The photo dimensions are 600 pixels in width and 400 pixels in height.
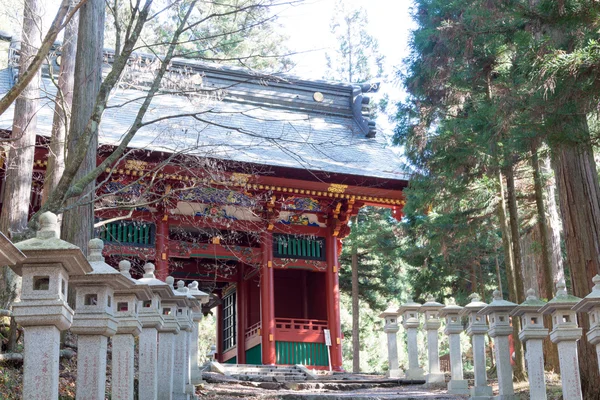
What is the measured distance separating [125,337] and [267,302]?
926 centimetres

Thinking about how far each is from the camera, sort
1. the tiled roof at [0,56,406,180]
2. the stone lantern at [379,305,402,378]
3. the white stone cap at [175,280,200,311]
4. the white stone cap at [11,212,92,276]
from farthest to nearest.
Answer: the tiled roof at [0,56,406,180] → the stone lantern at [379,305,402,378] → the white stone cap at [175,280,200,311] → the white stone cap at [11,212,92,276]

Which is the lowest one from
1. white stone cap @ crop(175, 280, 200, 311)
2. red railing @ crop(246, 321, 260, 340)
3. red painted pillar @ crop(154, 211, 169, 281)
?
white stone cap @ crop(175, 280, 200, 311)

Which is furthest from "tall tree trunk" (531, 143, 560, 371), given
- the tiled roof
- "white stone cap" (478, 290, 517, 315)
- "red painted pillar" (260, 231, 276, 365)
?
"red painted pillar" (260, 231, 276, 365)

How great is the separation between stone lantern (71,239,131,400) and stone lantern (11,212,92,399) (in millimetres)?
608

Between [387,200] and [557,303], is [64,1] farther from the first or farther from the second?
[387,200]

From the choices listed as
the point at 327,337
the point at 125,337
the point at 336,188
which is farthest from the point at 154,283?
the point at 327,337

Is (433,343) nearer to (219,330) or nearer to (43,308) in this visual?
(43,308)

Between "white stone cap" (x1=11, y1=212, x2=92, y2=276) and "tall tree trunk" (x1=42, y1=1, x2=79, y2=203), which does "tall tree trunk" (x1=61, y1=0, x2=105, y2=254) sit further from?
"white stone cap" (x1=11, y1=212, x2=92, y2=276)

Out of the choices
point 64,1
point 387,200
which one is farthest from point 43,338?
point 387,200

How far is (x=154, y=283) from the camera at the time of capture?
741cm

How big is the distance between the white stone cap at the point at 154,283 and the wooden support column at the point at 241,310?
10044 millimetres

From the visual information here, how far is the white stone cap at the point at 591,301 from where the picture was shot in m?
7.16

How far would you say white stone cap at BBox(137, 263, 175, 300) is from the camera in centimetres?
739

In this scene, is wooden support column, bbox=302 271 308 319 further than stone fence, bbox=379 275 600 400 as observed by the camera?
Yes
